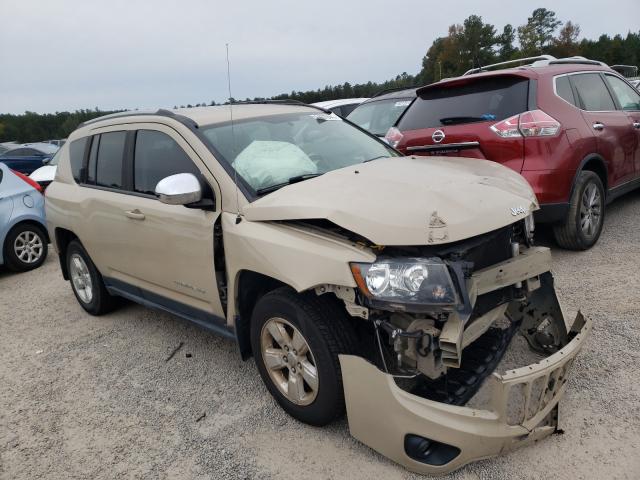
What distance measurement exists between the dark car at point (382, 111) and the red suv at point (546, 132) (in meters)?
2.39

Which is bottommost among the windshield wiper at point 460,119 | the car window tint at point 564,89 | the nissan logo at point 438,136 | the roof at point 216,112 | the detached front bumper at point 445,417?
the detached front bumper at point 445,417

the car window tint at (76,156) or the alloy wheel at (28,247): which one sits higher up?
the car window tint at (76,156)

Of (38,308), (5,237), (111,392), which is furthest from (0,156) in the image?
(111,392)

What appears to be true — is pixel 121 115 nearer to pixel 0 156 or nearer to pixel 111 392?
pixel 111 392

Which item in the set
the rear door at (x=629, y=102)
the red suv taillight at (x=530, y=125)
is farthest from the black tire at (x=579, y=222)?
the rear door at (x=629, y=102)

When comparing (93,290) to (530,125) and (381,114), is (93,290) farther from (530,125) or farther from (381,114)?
(381,114)

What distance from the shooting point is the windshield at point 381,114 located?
7.67 m

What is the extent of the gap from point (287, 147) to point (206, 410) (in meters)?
1.74

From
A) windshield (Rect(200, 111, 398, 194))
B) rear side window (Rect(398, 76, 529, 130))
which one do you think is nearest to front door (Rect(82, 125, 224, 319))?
windshield (Rect(200, 111, 398, 194))

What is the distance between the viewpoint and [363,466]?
8.10 feet

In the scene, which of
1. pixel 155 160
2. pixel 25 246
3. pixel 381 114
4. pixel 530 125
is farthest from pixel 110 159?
pixel 381 114

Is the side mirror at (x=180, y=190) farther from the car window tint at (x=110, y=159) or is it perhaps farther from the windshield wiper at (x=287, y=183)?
the car window tint at (x=110, y=159)

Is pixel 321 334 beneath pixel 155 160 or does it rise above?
beneath

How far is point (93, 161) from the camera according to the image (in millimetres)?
4352
